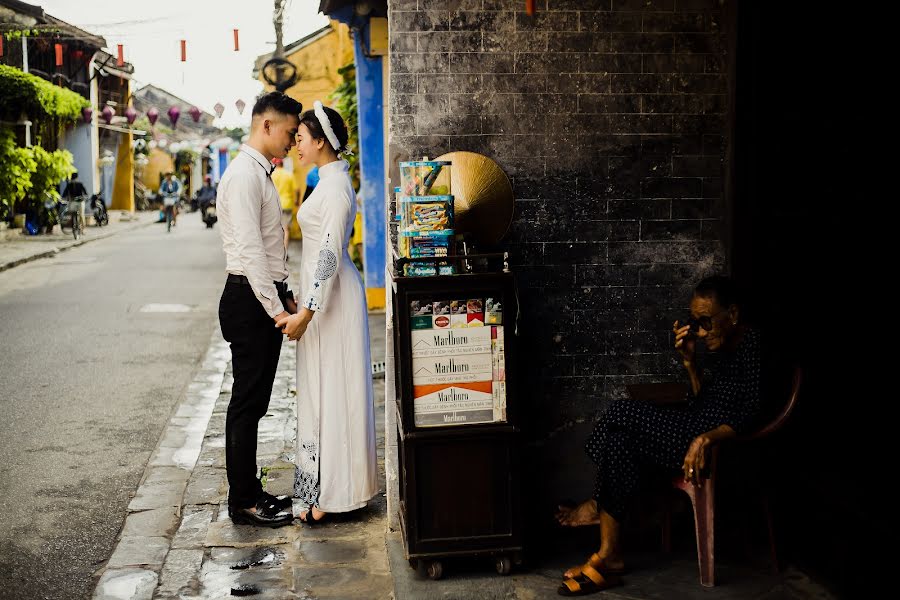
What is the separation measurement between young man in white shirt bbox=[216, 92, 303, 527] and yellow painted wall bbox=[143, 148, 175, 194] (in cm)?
4907

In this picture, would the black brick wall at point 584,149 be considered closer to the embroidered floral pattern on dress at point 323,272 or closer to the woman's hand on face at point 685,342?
the woman's hand on face at point 685,342

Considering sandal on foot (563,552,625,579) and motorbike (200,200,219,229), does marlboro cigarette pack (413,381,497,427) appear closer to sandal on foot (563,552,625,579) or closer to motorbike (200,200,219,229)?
sandal on foot (563,552,625,579)

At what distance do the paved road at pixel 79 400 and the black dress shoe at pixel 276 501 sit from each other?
2.74ft

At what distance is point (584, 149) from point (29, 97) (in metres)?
24.3

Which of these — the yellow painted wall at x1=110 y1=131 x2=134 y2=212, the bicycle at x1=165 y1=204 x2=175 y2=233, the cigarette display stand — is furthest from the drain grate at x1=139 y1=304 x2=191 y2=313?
the yellow painted wall at x1=110 y1=131 x2=134 y2=212

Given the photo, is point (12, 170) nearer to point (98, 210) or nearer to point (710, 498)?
point (98, 210)

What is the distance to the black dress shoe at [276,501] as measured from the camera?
5.34 metres

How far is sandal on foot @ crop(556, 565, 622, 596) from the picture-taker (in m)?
4.26

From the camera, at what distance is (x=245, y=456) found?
17.3 feet

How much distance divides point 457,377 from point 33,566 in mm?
2293

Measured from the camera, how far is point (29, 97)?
1009 inches

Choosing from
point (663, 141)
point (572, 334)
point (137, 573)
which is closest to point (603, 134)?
point (663, 141)

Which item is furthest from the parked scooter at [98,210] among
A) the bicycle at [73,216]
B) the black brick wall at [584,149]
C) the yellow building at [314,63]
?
the black brick wall at [584,149]

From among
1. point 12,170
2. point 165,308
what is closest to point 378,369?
point 165,308
